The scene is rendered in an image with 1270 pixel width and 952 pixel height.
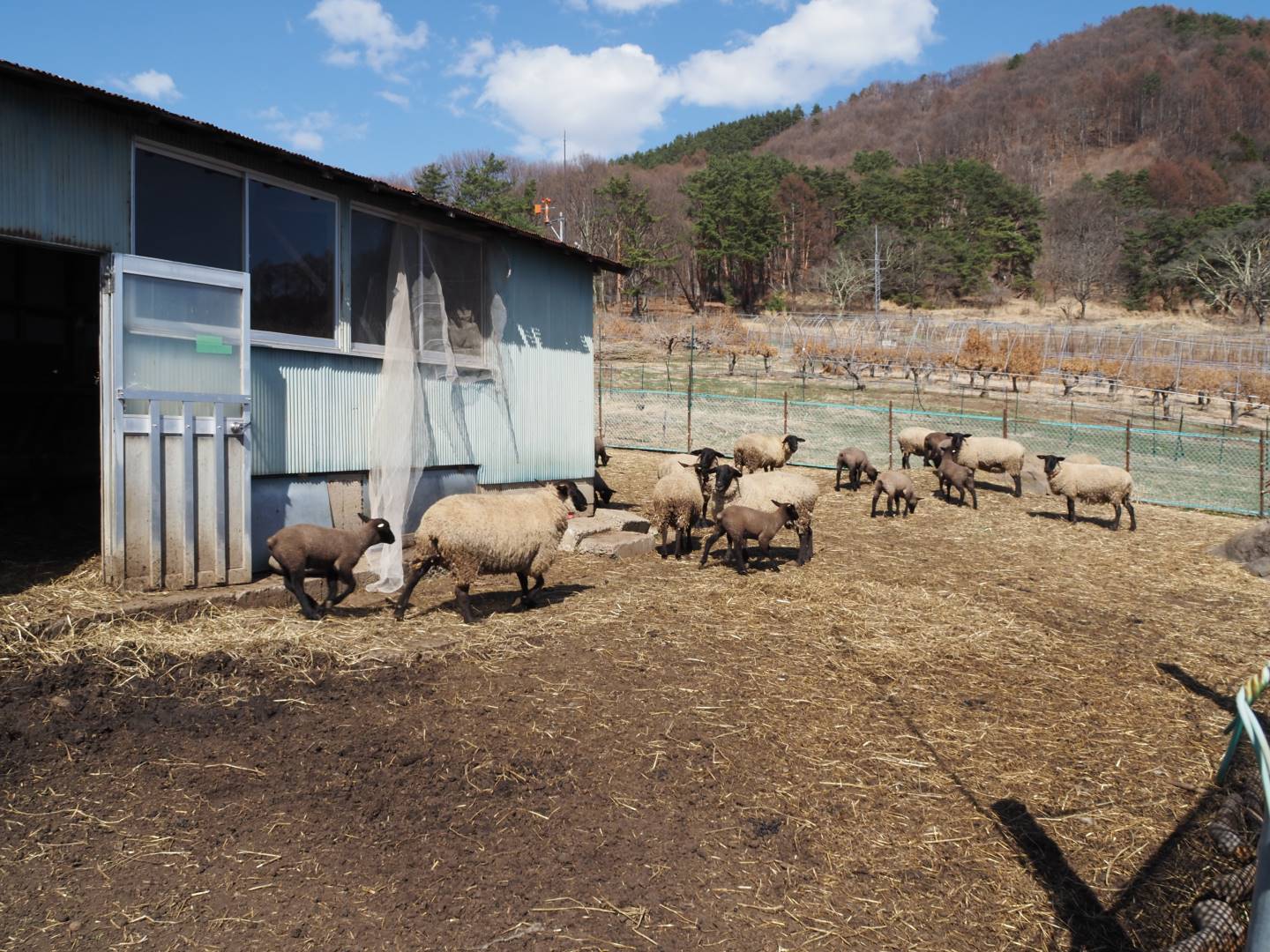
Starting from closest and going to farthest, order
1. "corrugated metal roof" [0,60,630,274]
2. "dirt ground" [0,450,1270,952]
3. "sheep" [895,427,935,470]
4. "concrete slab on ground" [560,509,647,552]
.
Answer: "dirt ground" [0,450,1270,952] → "corrugated metal roof" [0,60,630,274] → "concrete slab on ground" [560,509,647,552] → "sheep" [895,427,935,470]

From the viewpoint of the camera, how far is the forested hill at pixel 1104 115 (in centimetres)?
11719

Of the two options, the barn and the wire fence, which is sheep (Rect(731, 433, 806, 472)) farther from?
the barn

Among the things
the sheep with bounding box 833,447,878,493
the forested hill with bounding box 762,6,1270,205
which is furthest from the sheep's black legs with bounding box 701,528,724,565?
the forested hill with bounding box 762,6,1270,205

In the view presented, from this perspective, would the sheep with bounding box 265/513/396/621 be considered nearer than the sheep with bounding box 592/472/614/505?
Yes

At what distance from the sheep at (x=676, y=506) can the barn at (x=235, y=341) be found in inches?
68.8

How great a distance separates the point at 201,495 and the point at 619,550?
5023 millimetres

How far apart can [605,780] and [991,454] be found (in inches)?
589

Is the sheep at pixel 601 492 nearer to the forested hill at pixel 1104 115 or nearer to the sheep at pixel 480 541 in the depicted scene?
the sheep at pixel 480 541

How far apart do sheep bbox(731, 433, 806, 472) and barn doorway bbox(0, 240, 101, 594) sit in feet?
34.2

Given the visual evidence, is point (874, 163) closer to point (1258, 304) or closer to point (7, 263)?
point (1258, 304)

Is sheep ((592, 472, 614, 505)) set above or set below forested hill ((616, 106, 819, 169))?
below

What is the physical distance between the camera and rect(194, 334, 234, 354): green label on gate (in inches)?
285

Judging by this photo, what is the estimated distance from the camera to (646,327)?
50.2m

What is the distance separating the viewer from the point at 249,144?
7660 mm
